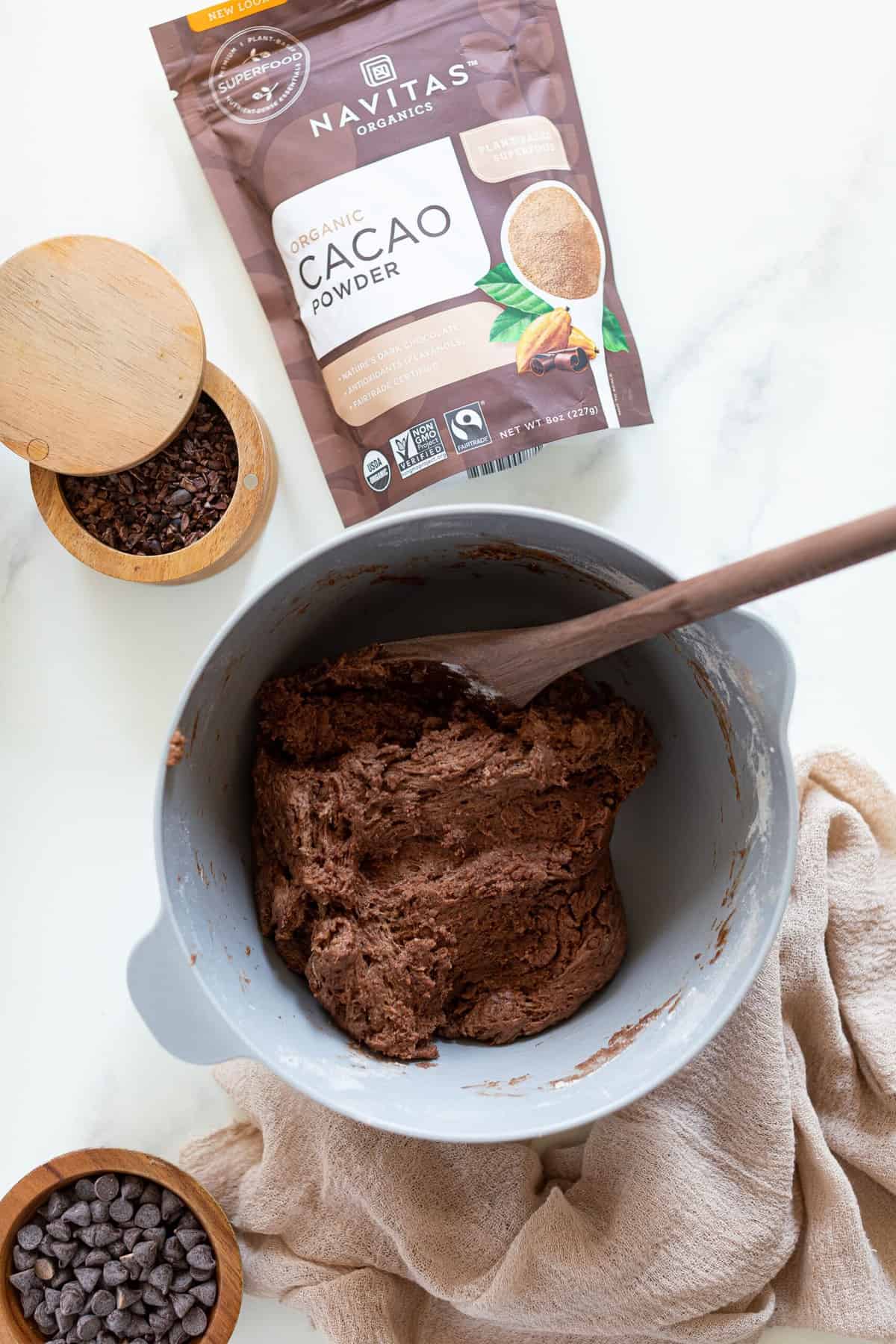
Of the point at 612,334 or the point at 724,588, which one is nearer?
the point at 724,588

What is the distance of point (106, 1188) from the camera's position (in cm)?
134

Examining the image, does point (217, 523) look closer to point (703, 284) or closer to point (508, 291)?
point (508, 291)

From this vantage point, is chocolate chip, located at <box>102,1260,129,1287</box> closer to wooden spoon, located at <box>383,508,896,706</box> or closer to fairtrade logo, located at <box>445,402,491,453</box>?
wooden spoon, located at <box>383,508,896,706</box>

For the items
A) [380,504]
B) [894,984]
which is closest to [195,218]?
[380,504]

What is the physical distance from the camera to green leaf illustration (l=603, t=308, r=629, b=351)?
1.35 meters

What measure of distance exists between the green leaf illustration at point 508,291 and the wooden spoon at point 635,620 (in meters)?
0.42

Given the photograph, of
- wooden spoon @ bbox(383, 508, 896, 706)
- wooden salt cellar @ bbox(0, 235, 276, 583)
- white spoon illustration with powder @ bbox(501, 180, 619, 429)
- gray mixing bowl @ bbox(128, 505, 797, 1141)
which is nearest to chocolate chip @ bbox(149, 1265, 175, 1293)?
gray mixing bowl @ bbox(128, 505, 797, 1141)

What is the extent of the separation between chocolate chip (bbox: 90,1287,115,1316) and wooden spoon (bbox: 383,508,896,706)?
0.89 m

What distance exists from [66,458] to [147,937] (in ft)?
2.04

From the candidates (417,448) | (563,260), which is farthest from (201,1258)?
(563,260)

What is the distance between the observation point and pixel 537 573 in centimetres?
129

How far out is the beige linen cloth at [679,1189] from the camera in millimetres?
1285

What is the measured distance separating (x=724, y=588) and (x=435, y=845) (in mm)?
493

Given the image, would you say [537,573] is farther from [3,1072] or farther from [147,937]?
[3,1072]
